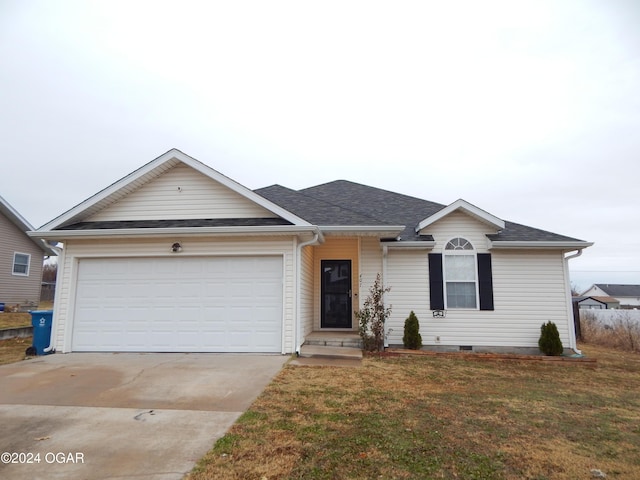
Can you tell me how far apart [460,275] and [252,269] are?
537 cm

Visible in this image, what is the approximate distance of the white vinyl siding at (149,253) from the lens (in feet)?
28.0

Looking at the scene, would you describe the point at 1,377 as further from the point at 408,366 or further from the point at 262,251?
the point at 408,366

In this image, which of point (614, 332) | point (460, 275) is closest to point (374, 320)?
point (460, 275)

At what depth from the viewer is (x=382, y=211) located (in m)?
11.9

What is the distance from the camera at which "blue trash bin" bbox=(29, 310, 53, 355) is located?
8.73 metres

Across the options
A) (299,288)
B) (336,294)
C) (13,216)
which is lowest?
(336,294)

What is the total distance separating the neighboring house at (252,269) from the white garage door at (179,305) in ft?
0.08

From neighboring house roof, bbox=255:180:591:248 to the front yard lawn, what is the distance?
3.58m

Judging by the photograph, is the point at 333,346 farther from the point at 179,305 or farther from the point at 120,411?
→ the point at 120,411

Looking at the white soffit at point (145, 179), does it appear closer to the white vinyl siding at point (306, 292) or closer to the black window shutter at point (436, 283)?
the white vinyl siding at point (306, 292)

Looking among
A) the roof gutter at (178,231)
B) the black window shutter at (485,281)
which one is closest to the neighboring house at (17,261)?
the roof gutter at (178,231)

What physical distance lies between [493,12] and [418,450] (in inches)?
Result: 454

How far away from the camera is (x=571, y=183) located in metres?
20.1

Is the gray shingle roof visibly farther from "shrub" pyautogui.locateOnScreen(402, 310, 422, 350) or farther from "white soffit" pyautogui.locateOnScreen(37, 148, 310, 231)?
"shrub" pyautogui.locateOnScreen(402, 310, 422, 350)
